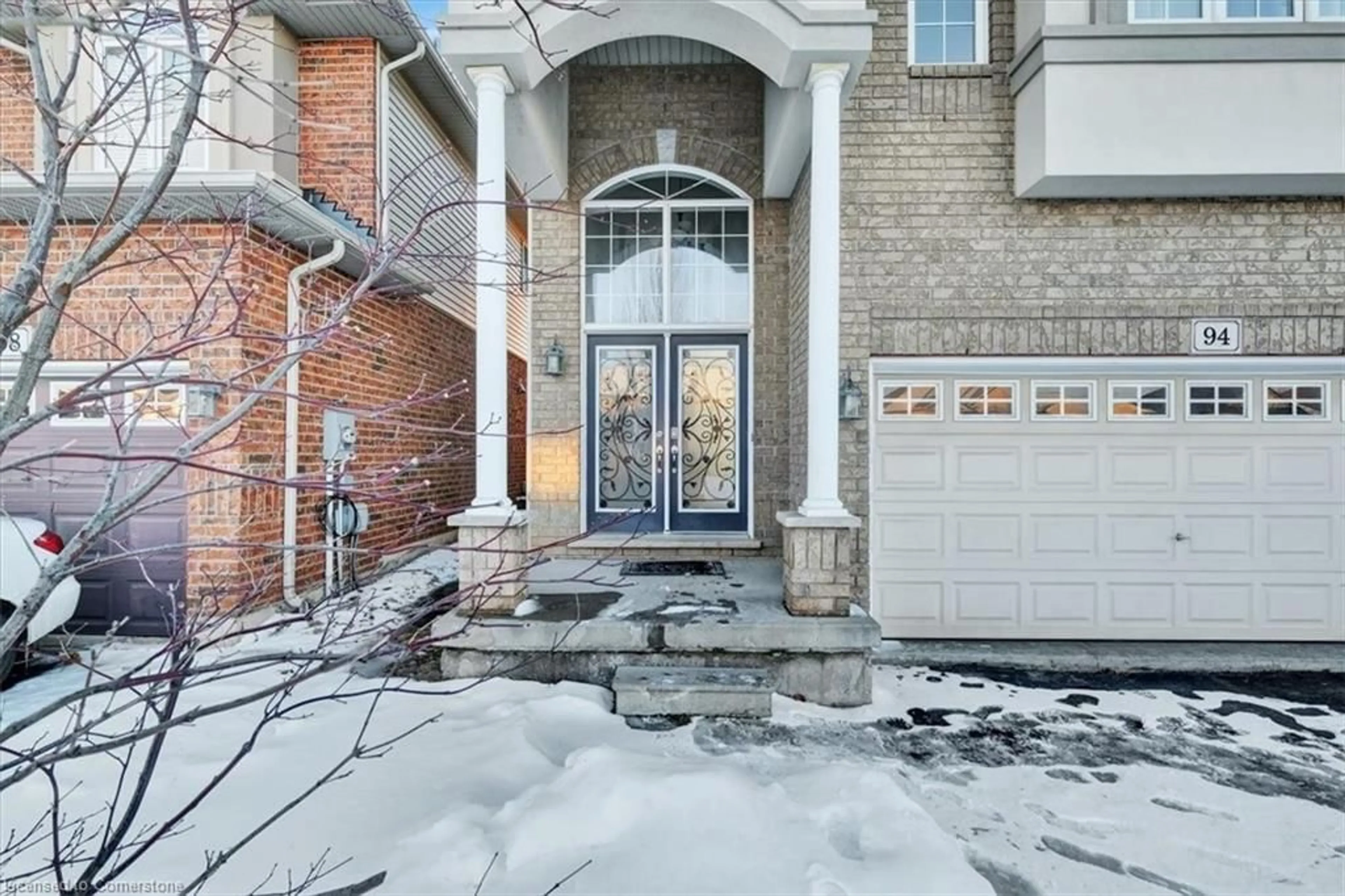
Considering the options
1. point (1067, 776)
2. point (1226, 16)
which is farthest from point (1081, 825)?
point (1226, 16)

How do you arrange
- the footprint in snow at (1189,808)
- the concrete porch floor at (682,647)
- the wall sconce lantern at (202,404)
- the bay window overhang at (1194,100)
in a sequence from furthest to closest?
the bay window overhang at (1194,100) → the wall sconce lantern at (202,404) → the concrete porch floor at (682,647) → the footprint in snow at (1189,808)

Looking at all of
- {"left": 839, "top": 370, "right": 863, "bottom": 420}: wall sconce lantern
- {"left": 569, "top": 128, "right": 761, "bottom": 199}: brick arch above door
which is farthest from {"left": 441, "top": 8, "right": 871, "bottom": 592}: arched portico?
{"left": 839, "top": 370, "right": 863, "bottom": 420}: wall sconce lantern

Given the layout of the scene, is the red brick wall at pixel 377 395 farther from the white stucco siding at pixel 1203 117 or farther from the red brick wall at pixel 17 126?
the white stucco siding at pixel 1203 117

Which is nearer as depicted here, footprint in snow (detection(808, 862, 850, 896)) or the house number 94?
footprint in snow (detection(808, 862, 850, 896))

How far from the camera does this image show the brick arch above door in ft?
21.7

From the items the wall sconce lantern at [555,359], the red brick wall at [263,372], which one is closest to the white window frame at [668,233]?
the wall sconce lantern at [555,359]

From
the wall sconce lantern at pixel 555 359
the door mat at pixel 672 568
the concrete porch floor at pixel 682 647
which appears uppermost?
the wall sconce lantern at pixel 555 359

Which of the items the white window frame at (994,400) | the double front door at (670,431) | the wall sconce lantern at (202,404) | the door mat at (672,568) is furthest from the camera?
the double front door at (670,431)

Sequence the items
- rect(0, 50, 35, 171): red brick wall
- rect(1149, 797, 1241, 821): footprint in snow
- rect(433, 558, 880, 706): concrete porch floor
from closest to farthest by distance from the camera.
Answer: rect(1149, 797, 1241, 821): footprint in snow, rect(433, 558, 880, 706): concrete porch floor, rect(0, 50, 35, 171): red brick wall

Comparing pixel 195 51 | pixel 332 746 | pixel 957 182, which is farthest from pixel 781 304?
pixel 195 51

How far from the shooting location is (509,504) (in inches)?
185

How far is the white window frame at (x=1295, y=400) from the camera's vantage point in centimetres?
561

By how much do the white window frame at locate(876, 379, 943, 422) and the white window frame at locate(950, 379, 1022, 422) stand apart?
0.11 meters

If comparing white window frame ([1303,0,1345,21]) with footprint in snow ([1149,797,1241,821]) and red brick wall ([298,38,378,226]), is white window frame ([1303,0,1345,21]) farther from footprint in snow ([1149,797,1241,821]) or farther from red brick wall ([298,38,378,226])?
red brick wall ([298,38,378,226])
